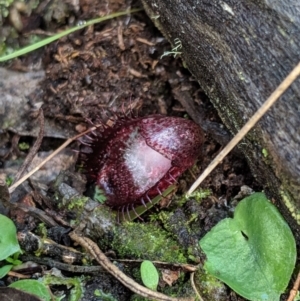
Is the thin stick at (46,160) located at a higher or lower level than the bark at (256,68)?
lower

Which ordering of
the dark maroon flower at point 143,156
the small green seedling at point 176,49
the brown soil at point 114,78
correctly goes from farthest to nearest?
the brown soil at point 114,78 < the small green seedling at point 176,49 < the dark maroon flower at point 143,156

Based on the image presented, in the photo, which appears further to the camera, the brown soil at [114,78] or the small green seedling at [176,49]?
the brown soil at [114,78]

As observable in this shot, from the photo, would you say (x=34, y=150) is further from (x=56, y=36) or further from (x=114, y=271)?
(x=114, y=271)

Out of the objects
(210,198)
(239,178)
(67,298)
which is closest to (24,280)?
(67,298)

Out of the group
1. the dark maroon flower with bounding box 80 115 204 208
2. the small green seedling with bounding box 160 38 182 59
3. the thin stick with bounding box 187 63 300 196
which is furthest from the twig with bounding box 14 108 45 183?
the thin stick with bounding box 187 63 300 196

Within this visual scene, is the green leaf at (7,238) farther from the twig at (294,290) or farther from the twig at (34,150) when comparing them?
the twig at (294,290)

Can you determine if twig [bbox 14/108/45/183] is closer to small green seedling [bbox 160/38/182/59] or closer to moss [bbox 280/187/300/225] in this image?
small green seedling [bbox 160/38/182/59]

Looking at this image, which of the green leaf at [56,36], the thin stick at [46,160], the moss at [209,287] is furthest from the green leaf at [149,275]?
the green leaf at [56,36]
